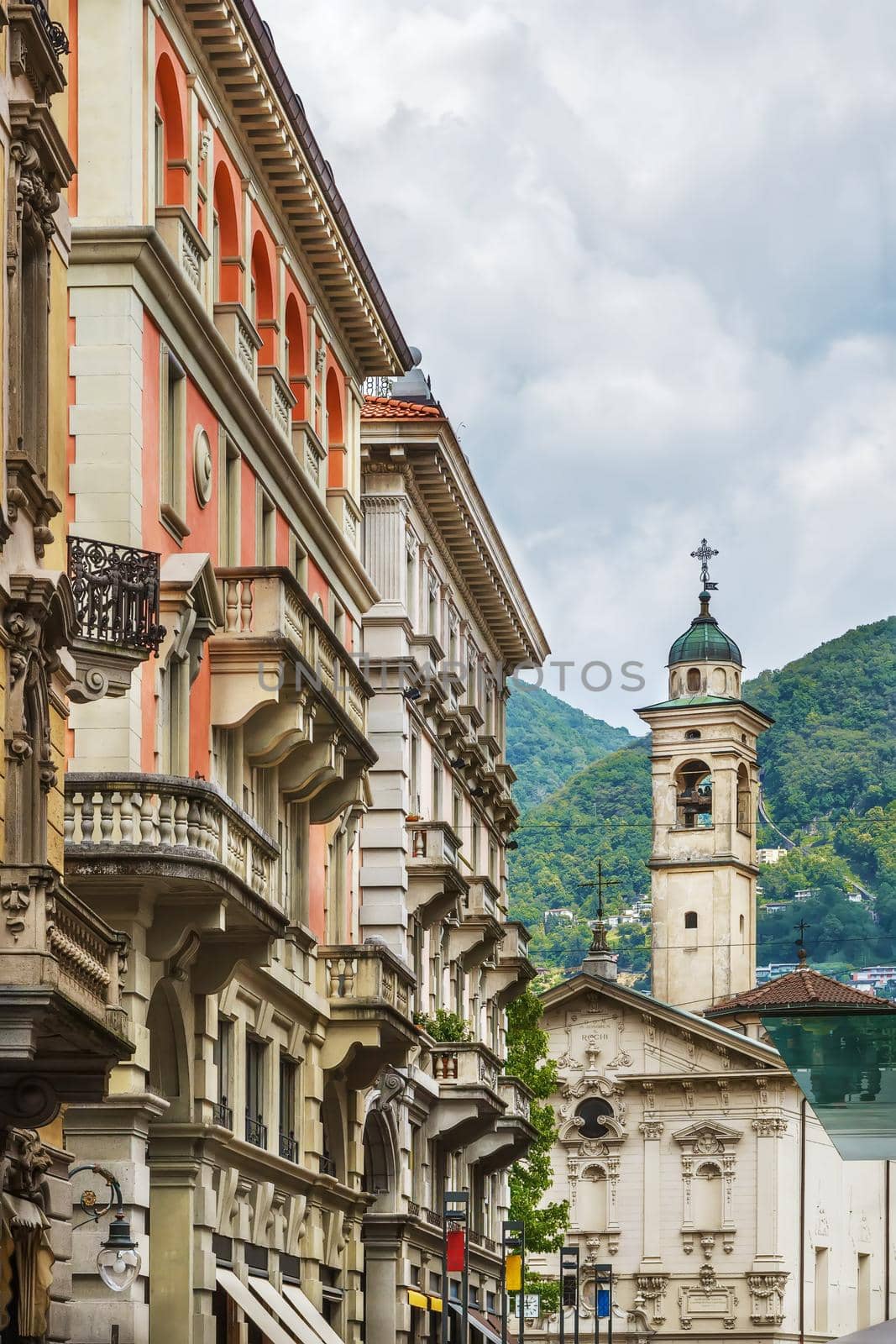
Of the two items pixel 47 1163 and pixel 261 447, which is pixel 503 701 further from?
pixel 47 1163

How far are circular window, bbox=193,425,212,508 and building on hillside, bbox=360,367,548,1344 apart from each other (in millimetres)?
14627

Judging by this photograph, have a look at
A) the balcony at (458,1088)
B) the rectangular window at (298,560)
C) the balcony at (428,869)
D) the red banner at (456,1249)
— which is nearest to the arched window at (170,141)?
the rectangular window at (298,560)

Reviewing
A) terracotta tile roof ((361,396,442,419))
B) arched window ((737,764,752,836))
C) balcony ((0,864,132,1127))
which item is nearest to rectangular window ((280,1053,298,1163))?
balcony ((0,864,132,1127))

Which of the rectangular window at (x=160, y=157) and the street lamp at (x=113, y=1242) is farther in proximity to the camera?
the rectangular window at (x=160, y=157)

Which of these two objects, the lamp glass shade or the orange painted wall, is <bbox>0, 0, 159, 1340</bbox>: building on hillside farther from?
the orange painted wall

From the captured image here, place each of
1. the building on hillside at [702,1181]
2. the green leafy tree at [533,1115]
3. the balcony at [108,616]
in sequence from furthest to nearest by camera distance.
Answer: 1. the building on hillside at [702,1181]
2. the green leafy tree at [533,1115]
3. the balcony at [108,616]

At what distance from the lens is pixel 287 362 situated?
39188 millimetres

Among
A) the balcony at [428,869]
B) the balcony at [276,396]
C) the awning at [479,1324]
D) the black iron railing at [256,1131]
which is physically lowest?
the awning at [479,1324]

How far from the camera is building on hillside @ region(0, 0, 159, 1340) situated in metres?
20.5

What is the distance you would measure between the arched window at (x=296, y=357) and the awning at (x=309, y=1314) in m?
11.9

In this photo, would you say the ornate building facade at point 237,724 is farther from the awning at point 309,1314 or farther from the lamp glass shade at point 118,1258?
the lamp glass shade at point 118,1258

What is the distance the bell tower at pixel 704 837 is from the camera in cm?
11075

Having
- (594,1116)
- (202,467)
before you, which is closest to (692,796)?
(594,1116)

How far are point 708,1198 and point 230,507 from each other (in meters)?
67.4
